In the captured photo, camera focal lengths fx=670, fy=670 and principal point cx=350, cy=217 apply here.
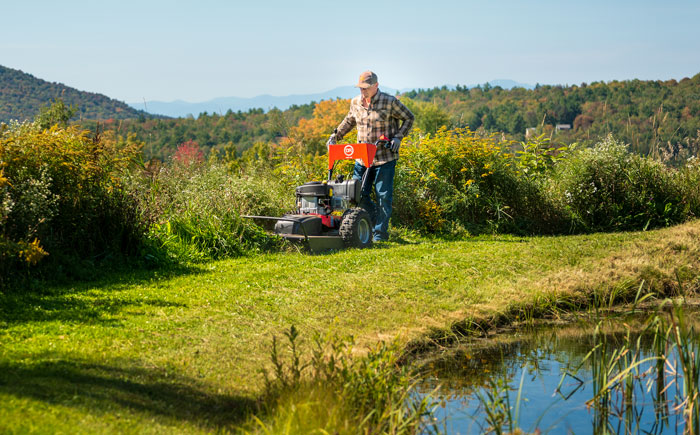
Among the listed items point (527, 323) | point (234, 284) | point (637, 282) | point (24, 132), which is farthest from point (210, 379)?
point (637, 282)

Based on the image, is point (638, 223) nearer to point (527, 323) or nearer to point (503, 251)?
point (503, 251)

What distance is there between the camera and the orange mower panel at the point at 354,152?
9.06m

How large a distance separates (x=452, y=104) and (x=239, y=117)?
19379 mm

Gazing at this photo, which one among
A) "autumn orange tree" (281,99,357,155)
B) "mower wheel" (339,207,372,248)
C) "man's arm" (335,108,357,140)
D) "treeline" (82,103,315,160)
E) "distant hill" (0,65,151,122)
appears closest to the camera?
"mower wheel" (339,207,372,248)

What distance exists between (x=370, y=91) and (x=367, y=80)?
17 cm

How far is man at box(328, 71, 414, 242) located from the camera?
9.35 m

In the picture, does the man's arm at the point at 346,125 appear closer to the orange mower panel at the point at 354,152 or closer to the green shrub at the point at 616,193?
the orange mower panel at the point at 354,152

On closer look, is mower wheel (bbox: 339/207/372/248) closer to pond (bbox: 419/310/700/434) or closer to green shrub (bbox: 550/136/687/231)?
pond (bbox: 419/310/700/434)

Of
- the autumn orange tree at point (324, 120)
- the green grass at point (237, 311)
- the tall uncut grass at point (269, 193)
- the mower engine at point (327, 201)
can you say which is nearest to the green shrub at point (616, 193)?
the tall uncut grass at point (269, 193)

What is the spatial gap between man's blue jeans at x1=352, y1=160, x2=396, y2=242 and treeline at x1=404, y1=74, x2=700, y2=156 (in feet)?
28.7

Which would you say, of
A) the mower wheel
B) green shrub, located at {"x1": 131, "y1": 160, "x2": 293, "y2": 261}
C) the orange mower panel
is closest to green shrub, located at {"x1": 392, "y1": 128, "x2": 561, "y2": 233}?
the orange mower panel

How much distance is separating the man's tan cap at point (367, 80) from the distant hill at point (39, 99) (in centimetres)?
3007

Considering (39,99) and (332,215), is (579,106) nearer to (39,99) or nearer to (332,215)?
(39,99)

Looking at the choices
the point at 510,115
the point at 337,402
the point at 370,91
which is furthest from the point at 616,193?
the point at 510,115
